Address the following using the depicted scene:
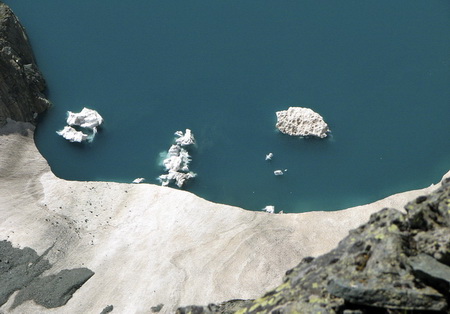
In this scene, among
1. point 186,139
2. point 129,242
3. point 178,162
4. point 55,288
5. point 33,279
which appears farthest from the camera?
point 186,139

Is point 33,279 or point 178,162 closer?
point 33,279

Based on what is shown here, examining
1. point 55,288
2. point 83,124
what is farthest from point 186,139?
point 55,288

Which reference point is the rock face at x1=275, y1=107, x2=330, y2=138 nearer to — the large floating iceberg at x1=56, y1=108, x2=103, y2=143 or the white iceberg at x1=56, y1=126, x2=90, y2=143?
the large floating iceberg at x1=56, y1=108, x2=103, y2=143

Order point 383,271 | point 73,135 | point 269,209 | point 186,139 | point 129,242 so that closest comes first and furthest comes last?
1. point 383,271
2. point 129,242
3. point 269,209
4. point 186,139
5. point 73,135

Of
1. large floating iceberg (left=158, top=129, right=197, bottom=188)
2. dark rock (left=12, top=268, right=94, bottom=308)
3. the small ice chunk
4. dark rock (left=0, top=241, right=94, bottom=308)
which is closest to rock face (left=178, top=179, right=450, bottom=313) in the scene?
dark rock (left=12, top=268, right=94, bottom=308)

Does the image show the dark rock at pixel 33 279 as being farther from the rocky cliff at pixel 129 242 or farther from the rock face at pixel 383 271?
the rock face at pixel 383 271

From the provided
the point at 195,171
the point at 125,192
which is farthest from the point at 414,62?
the point at 125,192

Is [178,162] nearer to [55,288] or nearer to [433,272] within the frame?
[55,288]
